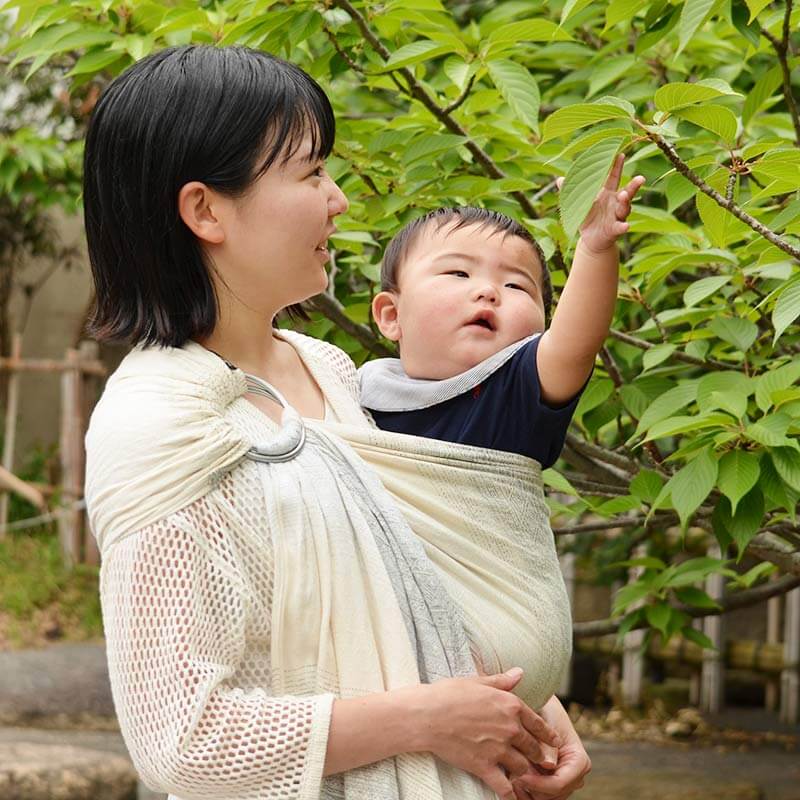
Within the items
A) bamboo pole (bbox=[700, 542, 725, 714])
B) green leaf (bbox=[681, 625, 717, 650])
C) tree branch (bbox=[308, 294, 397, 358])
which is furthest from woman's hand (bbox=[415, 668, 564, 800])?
bamboo pole (bbox=[700, 542, 725, 714])

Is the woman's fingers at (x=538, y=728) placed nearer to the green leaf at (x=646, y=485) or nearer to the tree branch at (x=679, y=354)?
the green leaf at (x=646, y=485)

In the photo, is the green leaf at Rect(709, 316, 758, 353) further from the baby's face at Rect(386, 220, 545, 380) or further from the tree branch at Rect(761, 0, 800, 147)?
the baby's face at Rect(386, 220, 545, 380)

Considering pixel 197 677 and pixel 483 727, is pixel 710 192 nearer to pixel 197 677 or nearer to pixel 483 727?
pixel 483 727

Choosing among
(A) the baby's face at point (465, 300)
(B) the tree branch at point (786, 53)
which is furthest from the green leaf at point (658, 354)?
(A) the baby's face at point (465, 300)

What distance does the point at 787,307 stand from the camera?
1.99 meters

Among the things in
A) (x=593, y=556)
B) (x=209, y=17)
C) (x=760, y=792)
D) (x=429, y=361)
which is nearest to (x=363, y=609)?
(x=429, y=361)

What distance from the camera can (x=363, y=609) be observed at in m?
1.62

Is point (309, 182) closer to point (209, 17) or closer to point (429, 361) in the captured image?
point (429, 361)

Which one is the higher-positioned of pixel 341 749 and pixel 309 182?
pixel 309 182

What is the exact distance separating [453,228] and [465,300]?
0.45ft

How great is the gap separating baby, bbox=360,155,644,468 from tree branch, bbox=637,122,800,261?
0.31ft

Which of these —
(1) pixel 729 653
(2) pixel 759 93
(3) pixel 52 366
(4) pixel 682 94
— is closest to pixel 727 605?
(2) pixel 759 93

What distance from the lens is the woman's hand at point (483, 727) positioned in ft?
5.24

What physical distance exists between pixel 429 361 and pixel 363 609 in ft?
1.43
